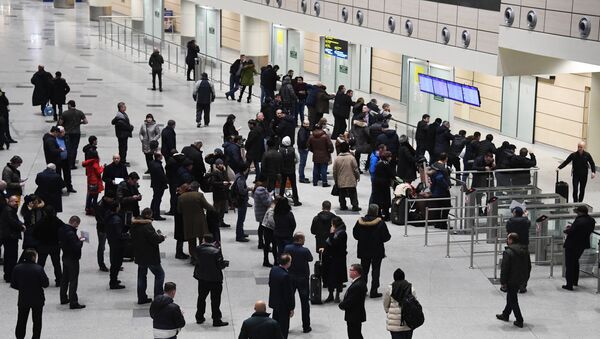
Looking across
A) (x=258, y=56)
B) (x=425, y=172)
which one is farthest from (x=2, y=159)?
(x=258, y=56)

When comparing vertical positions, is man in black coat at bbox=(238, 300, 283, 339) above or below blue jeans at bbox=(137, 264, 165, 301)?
above

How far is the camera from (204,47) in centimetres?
4612

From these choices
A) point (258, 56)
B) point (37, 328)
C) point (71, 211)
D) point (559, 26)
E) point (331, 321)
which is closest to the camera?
point (37, 328)

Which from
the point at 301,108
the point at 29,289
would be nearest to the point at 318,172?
the point at 301,108

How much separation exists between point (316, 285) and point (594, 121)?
1313 cm

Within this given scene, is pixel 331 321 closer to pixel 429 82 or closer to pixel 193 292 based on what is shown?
pixel 193 292

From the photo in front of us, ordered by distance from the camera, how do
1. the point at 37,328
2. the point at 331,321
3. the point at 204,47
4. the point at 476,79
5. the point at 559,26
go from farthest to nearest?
the point at 204,47
the point at 476,79
the point at 559,26
the point at 331,321
the point at 37,328

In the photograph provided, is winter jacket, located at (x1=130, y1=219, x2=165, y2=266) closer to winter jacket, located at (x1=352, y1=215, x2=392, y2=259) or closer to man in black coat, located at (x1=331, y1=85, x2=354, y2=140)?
winter jacket, located at (x1=352, y1=215, x2=392, y2=259)

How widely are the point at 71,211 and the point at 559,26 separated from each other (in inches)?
419

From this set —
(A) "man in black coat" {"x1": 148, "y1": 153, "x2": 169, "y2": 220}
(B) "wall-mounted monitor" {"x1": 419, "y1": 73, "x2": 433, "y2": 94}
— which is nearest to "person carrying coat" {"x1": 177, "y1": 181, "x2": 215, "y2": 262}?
(A) "man in black coat" {"x1": 148, "y1": 153, "x2": 169, "y2": 220}

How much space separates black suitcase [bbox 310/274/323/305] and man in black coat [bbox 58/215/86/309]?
317 centimetres

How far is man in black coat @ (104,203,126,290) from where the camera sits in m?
16.6

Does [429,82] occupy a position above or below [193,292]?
above

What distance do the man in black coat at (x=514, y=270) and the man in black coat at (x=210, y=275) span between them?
3.73m
